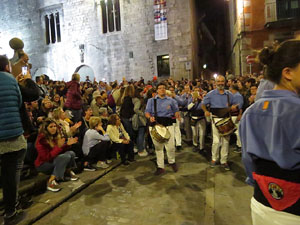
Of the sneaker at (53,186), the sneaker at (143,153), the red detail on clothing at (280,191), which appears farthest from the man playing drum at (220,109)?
the red detail on clothing at (280,191)

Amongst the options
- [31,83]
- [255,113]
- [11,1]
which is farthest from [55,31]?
[255,113]

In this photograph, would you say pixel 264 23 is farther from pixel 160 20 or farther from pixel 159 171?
pixel 159 171

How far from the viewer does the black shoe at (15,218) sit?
11.2 feet

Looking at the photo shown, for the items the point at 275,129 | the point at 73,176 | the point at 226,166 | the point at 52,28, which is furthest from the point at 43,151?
the point at 52,28

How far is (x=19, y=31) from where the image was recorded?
84.4 ft

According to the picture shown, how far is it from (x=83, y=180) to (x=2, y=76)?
3.06 metres

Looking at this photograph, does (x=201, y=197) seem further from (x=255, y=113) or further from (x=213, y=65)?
(x=213, y=65)

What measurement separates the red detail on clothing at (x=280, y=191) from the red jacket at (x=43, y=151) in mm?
4474

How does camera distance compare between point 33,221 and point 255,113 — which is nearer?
point 255,113

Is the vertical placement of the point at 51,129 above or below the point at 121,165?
above

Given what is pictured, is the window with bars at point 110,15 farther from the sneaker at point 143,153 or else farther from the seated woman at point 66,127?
the seated woman at point 66,127

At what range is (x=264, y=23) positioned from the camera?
16469 millimetres

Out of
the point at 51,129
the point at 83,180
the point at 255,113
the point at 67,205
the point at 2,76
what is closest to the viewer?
the point at 255,113

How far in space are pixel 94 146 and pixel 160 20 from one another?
16867 millimetres
